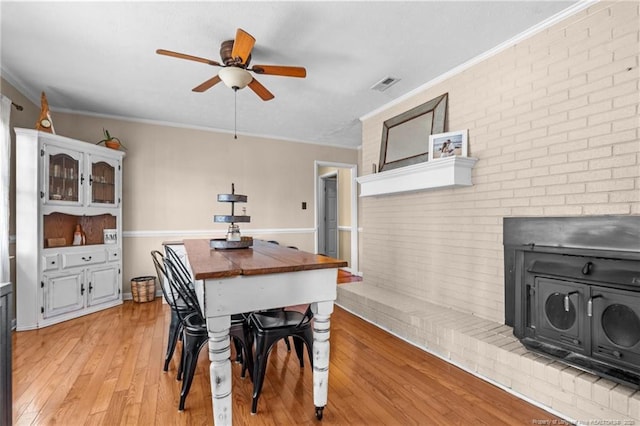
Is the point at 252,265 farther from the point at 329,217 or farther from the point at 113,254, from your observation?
the point at 329,217

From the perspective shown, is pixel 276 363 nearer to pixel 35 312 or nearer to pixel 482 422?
pixel 482 422

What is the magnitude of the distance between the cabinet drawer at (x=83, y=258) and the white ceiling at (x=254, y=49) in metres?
1.79

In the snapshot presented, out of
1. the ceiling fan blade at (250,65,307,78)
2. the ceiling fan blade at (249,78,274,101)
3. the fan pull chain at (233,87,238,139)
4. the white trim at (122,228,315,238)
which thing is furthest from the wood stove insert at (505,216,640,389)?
the white trim at (122,228,315,238)

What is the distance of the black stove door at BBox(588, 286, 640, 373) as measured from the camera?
1.60 m

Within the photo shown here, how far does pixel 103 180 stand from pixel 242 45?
2.95 metres

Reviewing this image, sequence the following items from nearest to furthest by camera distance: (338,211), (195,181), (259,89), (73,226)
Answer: (259,89), (73,226), (195,181), (338,211)

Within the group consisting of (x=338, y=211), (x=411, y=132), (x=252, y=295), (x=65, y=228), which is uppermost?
(x=411, y=132)

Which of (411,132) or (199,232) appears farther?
(199,232)

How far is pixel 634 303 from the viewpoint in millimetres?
1609

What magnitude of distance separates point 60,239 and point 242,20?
318 centimetres

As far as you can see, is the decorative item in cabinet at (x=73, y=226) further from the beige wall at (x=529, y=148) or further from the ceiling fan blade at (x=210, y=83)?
the beige wall at (x=529, y=148)

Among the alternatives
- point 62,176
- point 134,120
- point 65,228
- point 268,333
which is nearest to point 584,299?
point 268,333

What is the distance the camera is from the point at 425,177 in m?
2.92

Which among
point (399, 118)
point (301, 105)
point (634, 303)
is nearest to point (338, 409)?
point (634, 303)
